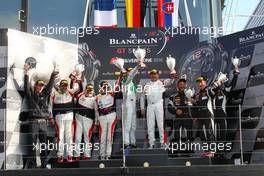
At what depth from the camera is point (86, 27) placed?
7.60 metres

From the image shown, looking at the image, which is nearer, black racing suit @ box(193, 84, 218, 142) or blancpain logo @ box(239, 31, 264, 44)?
black racing suit @ box(193, 84, 218, 142)

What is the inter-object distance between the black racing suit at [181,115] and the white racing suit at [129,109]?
17.5 inches

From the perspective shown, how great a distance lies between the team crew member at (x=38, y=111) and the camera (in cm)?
655

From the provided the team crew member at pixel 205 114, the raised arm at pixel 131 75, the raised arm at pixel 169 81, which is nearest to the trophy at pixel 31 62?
the raised arm at pixel 131 75

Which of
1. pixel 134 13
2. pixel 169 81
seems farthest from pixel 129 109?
pixel 134 13

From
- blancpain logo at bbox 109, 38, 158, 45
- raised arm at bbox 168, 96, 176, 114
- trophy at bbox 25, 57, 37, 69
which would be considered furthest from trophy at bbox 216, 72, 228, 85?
trophy at bbox 25, 57, 37, 69

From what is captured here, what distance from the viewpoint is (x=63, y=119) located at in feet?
21.3

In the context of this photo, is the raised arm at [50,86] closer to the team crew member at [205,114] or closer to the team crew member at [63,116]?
the team crew member at [63,116]

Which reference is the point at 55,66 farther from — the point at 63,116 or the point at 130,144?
the point at 130,144

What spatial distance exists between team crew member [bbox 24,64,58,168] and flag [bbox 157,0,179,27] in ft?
6.00

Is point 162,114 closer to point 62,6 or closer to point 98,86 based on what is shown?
point 98,86

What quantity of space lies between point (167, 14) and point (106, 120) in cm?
188

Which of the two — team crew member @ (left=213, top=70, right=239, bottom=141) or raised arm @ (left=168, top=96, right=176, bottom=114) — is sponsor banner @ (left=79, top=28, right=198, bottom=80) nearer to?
raised arm @ (left=168, top=96, right=176, bottom=114)

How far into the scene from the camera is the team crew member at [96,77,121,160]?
6.46 m
